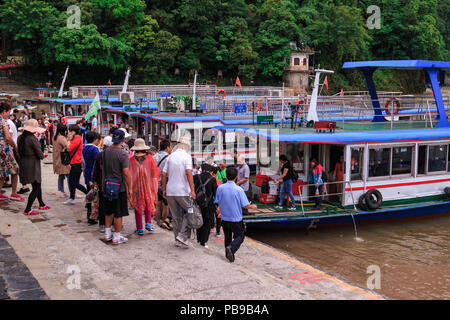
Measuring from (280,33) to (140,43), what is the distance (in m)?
17.9

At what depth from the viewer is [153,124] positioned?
61.2ft

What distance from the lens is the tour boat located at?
1248cm

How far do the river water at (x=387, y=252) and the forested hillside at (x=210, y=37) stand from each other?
3905cm

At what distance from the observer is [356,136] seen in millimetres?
12984

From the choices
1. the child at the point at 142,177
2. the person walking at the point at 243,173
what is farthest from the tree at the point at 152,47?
the child at the point at 142,177

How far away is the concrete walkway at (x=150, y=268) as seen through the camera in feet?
21.2

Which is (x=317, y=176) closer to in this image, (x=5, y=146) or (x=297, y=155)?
(x=297, y=155)

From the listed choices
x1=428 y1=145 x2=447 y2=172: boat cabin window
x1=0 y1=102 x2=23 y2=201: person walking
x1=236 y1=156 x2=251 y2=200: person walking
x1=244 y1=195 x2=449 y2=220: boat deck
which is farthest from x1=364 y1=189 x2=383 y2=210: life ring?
x1=0 y1=102 x2=23 y2=201: person walking

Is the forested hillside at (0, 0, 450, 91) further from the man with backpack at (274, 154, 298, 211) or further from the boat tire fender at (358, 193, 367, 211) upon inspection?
the boat tire fender at (358, 193, 367, 211)

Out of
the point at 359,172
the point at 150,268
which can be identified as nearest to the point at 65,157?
the point at 150,268

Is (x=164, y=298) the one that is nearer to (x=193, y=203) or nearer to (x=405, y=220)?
(x=193, y=203)

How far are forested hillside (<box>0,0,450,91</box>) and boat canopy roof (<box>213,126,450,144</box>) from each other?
3767cm

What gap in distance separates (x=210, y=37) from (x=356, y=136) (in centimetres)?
4869
